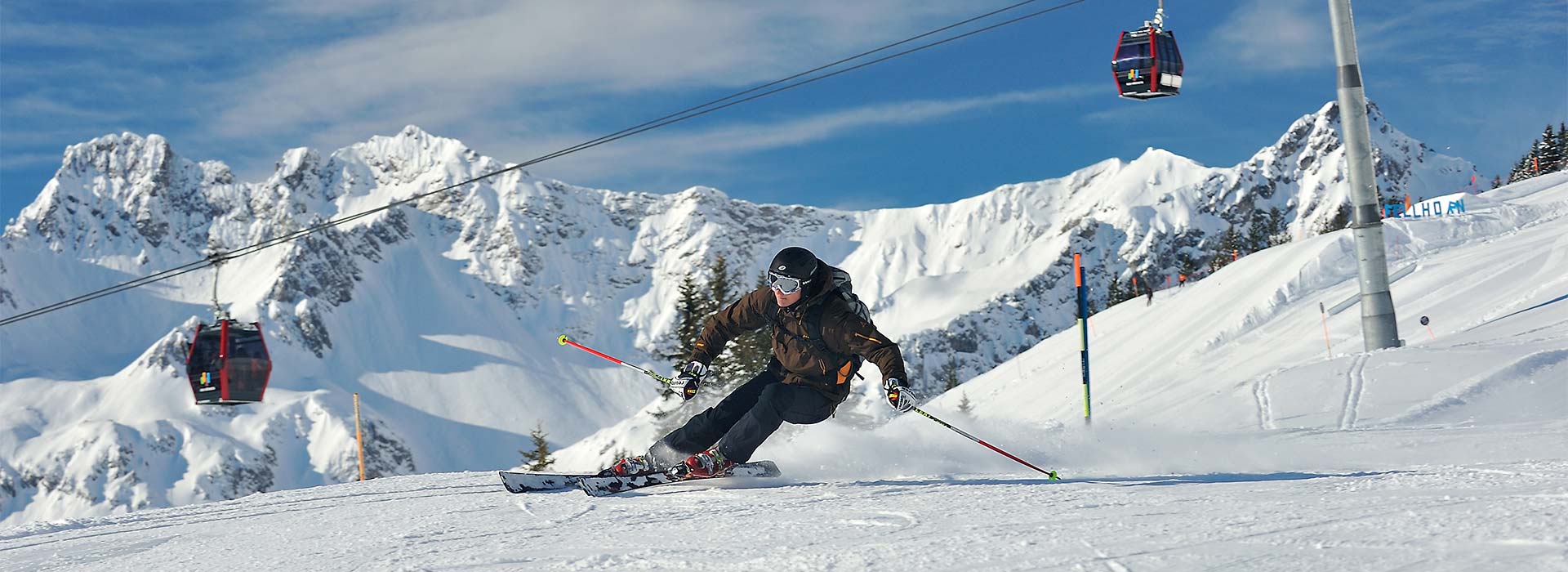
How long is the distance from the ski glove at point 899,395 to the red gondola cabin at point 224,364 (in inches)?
620

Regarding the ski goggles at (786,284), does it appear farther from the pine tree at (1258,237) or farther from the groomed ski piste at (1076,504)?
the pine tree at (1258,237)

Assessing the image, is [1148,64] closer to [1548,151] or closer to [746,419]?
[746,419]

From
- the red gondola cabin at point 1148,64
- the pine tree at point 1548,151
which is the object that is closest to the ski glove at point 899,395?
the red gondola cabin at point 1148,64

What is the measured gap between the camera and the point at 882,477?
7.85 m

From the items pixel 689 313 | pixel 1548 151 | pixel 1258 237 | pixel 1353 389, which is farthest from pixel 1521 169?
pixel 1353 389

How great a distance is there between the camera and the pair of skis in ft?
24.6

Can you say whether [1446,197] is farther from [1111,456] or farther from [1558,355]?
[1111,456]

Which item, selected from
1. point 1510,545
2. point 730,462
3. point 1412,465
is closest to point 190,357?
point 730,462

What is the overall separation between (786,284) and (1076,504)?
8.55 feet

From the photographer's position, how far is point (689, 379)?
8203 mm

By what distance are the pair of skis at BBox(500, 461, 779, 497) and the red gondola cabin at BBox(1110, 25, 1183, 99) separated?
33.7ft

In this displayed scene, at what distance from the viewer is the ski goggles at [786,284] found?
302 inches

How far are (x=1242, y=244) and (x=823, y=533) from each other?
91.0m

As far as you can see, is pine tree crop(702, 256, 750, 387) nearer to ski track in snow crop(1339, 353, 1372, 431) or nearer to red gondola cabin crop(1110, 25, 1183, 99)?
red gondola cabin crop(1110, 25, 1183, 99)
